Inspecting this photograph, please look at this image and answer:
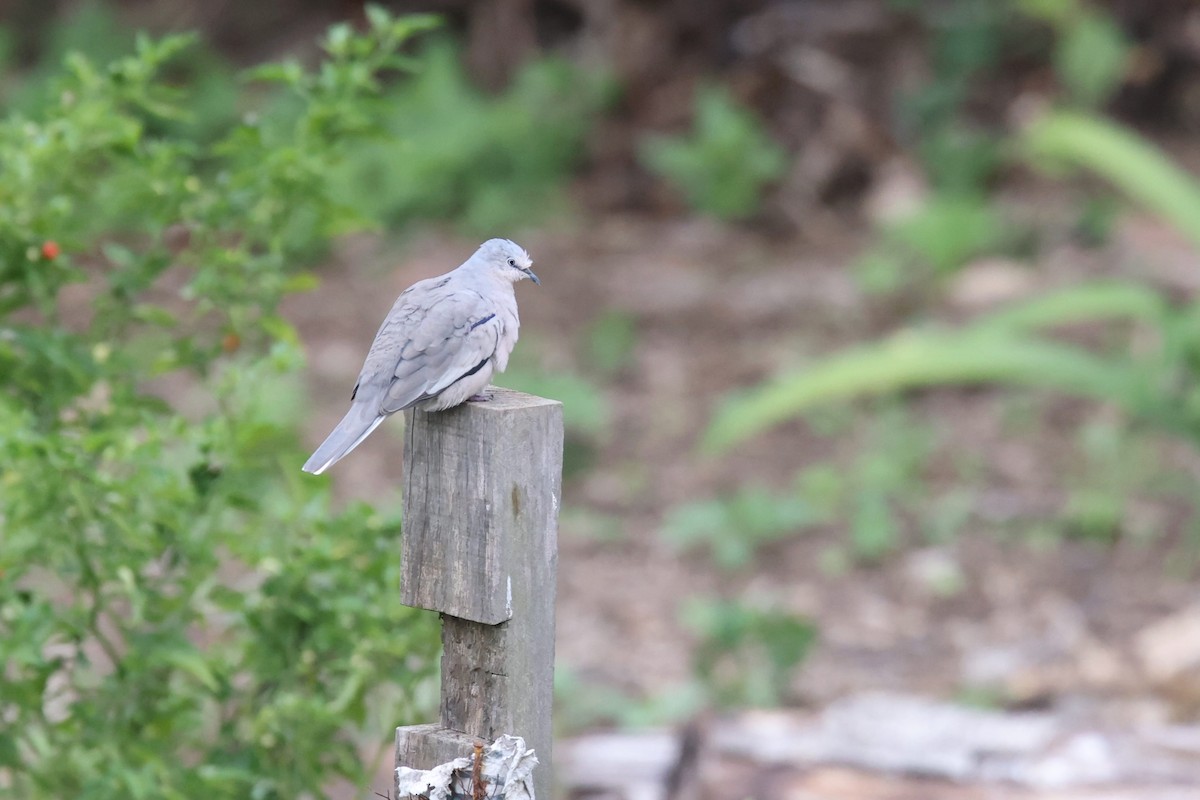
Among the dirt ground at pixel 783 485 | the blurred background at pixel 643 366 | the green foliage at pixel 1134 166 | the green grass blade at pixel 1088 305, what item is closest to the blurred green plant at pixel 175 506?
the blurred background at pixel 643 366

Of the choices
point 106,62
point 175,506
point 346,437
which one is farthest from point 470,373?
point 106,62

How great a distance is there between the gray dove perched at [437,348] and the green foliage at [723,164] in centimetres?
588

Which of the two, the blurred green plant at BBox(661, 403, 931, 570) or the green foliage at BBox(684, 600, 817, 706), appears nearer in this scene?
the green foliage at BBox(684, 600, 817, 706)

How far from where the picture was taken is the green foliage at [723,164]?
791 cm

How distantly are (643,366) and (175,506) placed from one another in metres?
4.58

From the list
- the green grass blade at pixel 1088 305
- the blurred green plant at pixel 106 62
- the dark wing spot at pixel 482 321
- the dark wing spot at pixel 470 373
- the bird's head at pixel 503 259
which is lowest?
the dark wing spot at pixel 470 373

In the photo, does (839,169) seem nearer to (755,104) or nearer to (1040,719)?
(755,104)

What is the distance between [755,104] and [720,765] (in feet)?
19.1

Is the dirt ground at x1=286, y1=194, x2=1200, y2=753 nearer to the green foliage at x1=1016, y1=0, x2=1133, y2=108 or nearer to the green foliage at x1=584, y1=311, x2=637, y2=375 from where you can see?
the green foliage at x1=584, y1=311, x2=637, y2=375

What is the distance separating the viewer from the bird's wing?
1.95 m

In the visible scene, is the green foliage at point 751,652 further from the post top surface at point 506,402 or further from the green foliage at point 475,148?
the green foliage at point 475,148

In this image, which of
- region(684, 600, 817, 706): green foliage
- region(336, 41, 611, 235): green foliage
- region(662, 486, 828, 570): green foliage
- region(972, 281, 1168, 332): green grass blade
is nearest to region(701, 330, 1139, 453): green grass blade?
region(972, 281, 1168, 332): green grass blade

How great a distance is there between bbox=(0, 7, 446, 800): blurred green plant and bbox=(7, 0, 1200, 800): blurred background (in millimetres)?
10

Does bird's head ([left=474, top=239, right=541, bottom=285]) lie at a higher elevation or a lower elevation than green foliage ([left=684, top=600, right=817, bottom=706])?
higher
